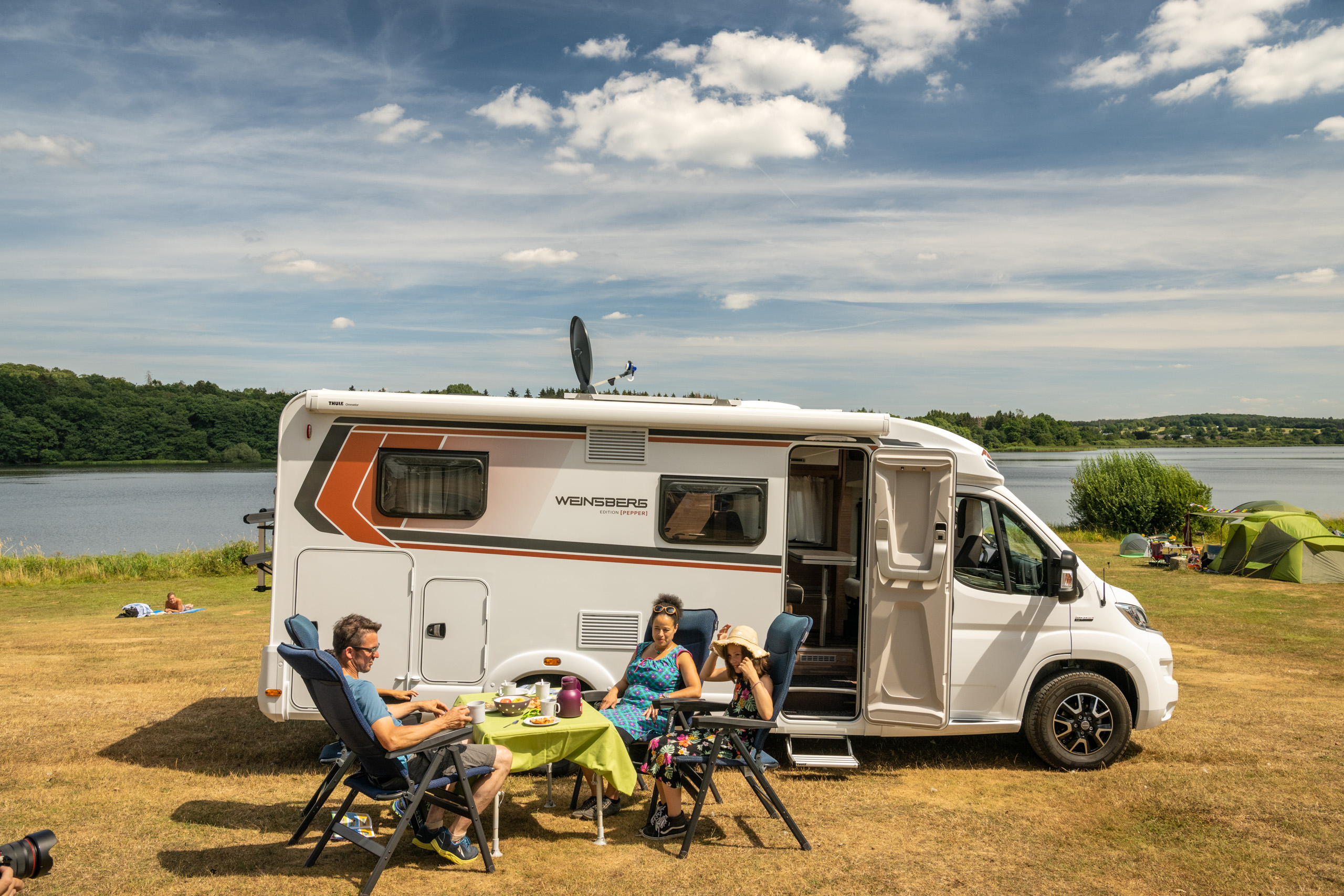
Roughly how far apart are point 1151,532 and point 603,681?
85.1 ft

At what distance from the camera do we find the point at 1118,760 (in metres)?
5.93

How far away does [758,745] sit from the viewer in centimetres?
470

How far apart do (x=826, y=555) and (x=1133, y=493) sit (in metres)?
23.9

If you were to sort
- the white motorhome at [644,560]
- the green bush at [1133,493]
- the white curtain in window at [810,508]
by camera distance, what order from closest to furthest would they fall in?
1. the white motorhome at [644,560]
2. the white curtain in window at [810,508]
3. the green bush at [1133,493]

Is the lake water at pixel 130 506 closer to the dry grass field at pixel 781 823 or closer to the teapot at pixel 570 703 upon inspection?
the dry grass field at pixel 781 823

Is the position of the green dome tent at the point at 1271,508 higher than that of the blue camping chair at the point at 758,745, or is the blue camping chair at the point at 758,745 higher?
the green dome tent at the point at 1271,508

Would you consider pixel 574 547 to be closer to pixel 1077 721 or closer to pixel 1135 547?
pixel 1077 721

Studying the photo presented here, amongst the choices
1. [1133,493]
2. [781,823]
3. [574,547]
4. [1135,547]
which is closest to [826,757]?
[781,823]

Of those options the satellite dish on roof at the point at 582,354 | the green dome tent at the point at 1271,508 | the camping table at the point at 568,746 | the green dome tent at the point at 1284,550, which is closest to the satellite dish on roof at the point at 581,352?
the satellite dish on roof at the point at 582,354

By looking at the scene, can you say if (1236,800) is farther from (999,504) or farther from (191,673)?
(191,673)

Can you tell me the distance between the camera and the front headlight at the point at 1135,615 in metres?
5.75

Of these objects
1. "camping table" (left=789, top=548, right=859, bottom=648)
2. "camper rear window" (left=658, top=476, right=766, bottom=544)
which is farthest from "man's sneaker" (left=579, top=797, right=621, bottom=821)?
"camping table" (left=789, top=548, right=859, bottom=648)

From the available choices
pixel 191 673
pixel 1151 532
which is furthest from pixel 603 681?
pixel 1151 532

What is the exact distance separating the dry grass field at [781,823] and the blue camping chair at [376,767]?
0.74ft
